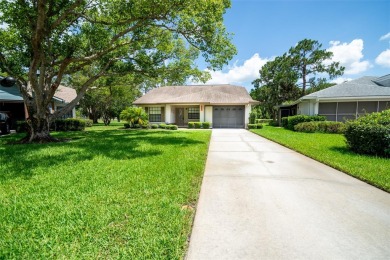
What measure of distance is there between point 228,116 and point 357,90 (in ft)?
39.7

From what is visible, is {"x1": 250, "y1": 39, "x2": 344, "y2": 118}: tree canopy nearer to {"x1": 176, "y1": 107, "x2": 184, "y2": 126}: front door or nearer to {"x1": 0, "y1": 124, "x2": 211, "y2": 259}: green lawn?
{"x1": 176, "y1": 107, "x2": 184, "y2": 126}: front door

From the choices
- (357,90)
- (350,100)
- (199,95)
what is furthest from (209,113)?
(357,90)

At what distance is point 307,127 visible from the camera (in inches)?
615

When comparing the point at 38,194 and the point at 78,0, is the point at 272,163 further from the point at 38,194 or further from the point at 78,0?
the point at 78,0

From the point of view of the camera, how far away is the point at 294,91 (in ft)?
107

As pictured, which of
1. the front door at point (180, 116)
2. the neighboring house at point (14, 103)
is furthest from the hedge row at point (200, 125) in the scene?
the neighboring house at point (14, 103)

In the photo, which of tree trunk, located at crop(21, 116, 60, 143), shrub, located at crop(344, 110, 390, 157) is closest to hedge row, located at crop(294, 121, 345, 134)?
shrub, located at crop(344, 110, 390, 157)

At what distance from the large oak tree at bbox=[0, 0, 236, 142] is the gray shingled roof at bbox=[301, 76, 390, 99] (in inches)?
487

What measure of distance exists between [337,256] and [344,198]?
75.3 inches

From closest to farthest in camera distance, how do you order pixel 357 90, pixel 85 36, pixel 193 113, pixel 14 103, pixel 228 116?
pixel 85 36, pixel 357 90, pixel 14 103, pixel 228 116, pixel 193 113

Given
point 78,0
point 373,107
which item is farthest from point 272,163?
point 373,107

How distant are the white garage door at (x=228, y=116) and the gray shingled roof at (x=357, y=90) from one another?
22.3ft

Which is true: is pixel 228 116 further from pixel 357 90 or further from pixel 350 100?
pixel 357 90

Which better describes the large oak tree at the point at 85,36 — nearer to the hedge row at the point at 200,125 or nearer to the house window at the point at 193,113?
the hedge row at the point at 200,125
